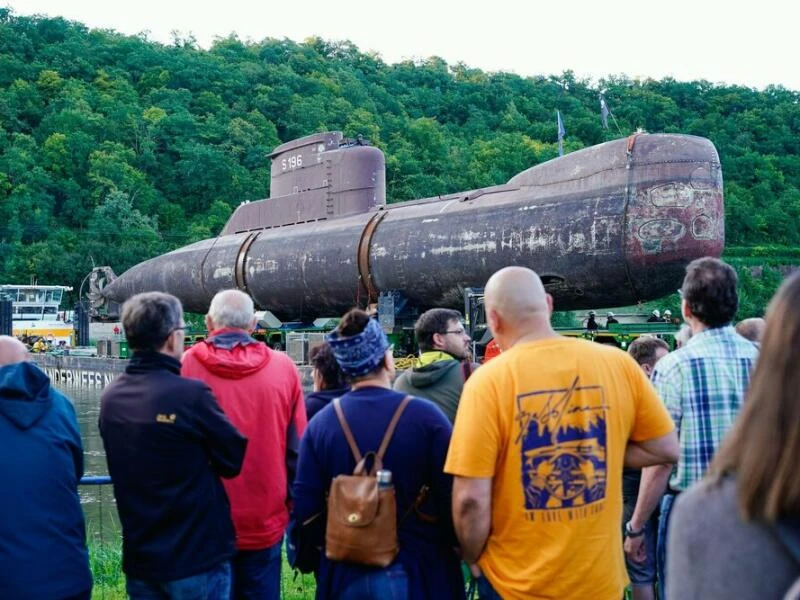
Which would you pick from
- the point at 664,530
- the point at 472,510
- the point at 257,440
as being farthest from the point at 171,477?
the point at 664,530

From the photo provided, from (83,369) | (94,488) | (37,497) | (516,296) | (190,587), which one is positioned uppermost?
(516,296)

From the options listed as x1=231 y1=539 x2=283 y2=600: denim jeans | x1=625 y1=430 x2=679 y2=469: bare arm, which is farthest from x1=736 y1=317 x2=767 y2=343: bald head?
x1=231 y1=539 x2=283 y2=600: denim jeans

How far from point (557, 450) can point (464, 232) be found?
14.8 metres

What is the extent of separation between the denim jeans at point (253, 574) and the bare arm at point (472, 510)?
1.48m

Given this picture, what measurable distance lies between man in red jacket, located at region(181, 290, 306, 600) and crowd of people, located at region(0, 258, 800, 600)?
0.08ft

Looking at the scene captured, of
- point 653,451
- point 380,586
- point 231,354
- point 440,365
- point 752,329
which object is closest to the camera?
point 380,586

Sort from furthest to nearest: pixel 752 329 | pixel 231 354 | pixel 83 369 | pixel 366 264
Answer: pixel 83 369 < pixel 366 264 < pixel 752 329 < pixel 231 354

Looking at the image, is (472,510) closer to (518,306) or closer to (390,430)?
(390,430)

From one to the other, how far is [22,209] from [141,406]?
74.3 meters

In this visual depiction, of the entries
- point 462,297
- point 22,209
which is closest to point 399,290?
point 462,297

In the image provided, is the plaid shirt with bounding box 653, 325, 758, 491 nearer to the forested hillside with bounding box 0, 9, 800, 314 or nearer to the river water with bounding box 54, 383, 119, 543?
the river water with bounding box 54, 383, 119, 543

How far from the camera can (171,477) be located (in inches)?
157

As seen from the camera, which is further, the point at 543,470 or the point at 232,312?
the point at 232,312

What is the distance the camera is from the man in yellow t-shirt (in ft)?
11.4
